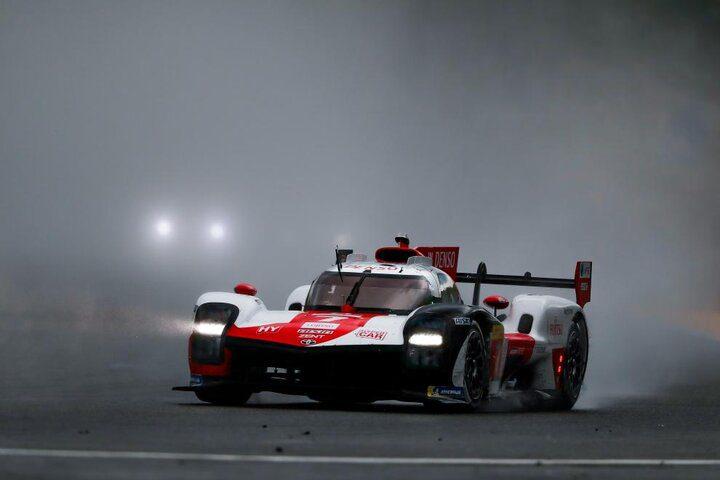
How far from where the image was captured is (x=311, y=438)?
30.4 feet

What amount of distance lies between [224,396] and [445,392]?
1894mm

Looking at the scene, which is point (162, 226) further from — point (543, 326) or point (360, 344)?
point (360, 344)

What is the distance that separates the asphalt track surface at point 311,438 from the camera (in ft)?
24.8

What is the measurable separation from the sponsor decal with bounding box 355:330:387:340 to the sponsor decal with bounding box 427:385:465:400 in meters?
0.58

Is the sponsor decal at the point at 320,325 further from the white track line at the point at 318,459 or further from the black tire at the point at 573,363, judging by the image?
the white track line at the point at 318,459

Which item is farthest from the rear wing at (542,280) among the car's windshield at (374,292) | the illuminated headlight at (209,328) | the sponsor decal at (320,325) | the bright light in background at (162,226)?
the bright light in background at (162,226)

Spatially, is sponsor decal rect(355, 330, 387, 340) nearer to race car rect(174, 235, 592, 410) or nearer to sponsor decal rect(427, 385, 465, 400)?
race car rect(174, 235, 592, 410)

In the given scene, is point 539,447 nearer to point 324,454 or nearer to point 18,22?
point 324,454

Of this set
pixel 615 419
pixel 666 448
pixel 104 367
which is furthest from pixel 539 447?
pixel 104 367

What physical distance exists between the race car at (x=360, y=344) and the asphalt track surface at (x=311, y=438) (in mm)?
274

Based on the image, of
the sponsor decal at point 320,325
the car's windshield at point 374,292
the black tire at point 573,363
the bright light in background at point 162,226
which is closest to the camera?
the sponsor decal at point 320,325

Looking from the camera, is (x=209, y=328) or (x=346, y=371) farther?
(x=209, y=328)

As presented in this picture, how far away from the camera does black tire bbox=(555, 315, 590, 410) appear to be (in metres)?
15.5

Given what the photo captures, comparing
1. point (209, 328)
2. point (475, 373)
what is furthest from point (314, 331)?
point (475, 373)
